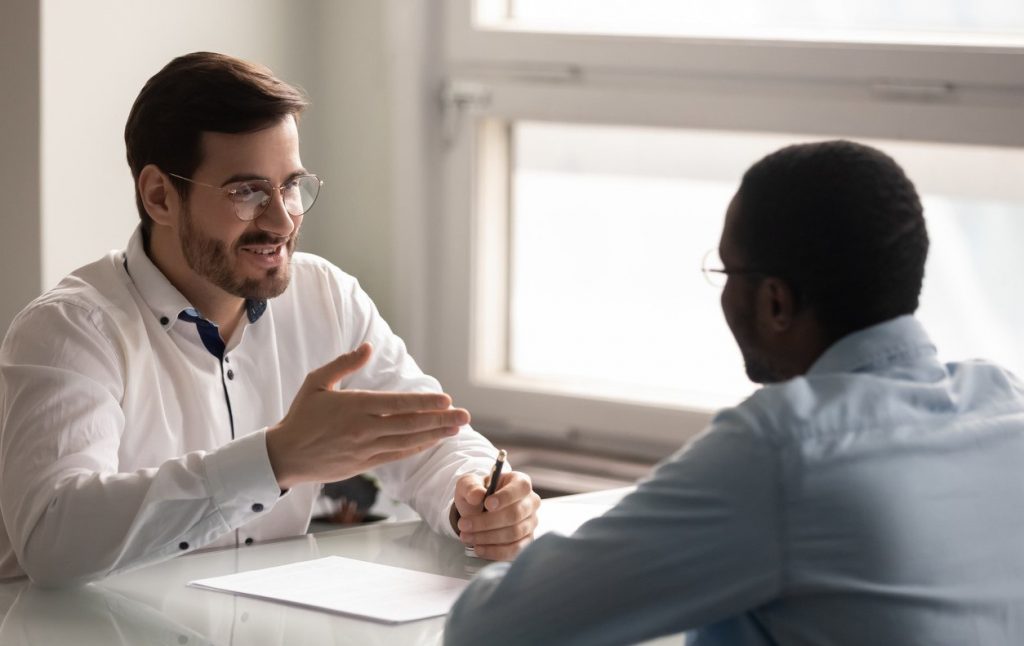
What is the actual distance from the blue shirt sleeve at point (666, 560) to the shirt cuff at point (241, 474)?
0.63 meters

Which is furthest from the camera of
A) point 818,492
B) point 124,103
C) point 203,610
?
point 124,103

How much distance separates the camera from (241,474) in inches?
71.2

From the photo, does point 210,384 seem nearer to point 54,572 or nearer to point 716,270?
point 54,572

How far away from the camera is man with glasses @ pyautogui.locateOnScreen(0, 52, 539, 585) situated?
1.80 metres

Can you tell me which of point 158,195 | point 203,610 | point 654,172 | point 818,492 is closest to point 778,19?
point 654,172

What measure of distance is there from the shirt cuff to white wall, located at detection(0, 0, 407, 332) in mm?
1133

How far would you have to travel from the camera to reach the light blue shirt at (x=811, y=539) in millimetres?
1171

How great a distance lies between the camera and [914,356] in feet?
4.25

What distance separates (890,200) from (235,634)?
0.88 meters

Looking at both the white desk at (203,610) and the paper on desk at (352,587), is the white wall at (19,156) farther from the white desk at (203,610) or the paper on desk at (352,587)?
the paper on desk at (352,587)

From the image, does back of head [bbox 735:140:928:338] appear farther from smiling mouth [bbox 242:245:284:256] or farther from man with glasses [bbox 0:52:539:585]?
smiling mouth [bbox 242:245:284:256]

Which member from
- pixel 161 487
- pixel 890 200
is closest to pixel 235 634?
pixel 161 487

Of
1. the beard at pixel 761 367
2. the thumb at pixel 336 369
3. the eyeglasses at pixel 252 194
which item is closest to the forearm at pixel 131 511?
the thumb at pixel 336 369

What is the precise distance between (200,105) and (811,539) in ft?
4.43
